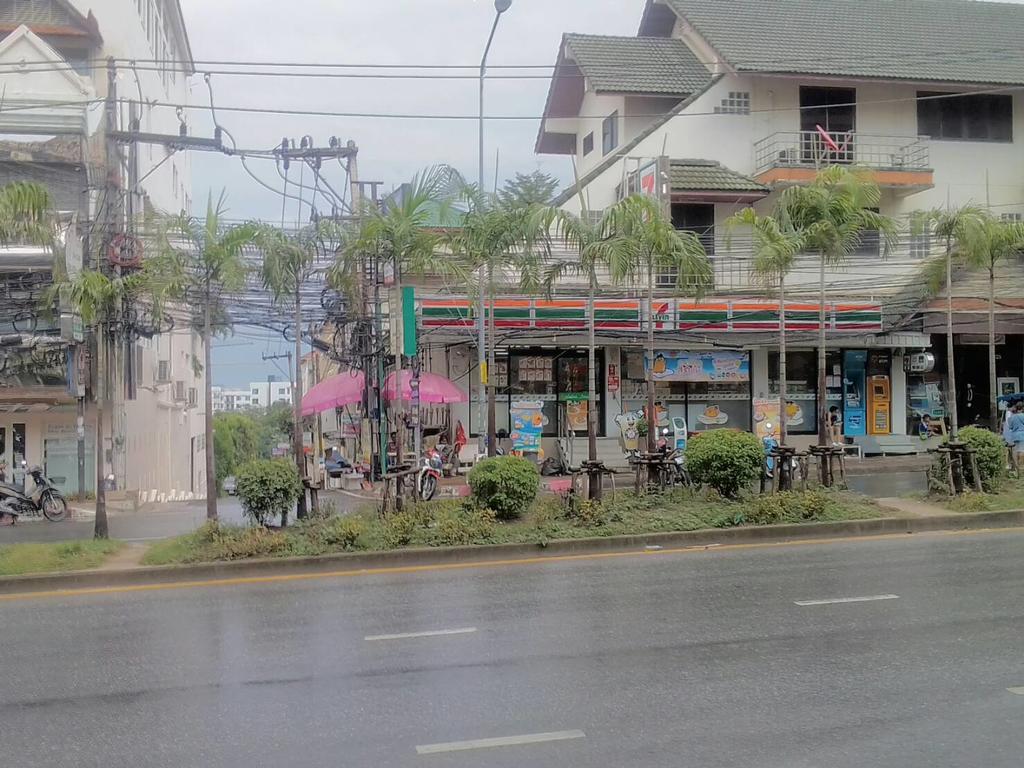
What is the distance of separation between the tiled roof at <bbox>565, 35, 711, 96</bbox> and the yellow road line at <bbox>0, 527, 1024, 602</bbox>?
17.9 metres

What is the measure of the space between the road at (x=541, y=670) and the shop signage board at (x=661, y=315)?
453 inches

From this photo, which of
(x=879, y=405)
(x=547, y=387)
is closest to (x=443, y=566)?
(x=547, y=387)

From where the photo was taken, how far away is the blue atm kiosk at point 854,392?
90.8 feet

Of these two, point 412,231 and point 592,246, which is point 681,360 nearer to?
point 592,246

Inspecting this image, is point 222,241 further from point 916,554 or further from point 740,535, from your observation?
point 916,554

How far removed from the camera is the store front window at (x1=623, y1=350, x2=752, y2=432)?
26.1 m

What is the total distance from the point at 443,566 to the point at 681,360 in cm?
1424

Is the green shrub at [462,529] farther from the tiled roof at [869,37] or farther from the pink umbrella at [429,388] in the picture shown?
the tiled roof at [869,37]

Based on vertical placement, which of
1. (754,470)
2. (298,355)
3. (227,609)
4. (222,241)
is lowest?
(227,609)

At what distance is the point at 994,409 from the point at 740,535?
27.0 ft

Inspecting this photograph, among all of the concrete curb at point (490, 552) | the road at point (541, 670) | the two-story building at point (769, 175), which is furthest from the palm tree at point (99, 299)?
the two-story building at point (769, 175)

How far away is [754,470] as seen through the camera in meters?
15.9

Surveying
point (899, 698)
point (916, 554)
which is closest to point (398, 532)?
point (916, 554)

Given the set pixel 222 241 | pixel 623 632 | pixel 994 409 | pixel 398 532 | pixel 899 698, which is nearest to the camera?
pixel 899 698
